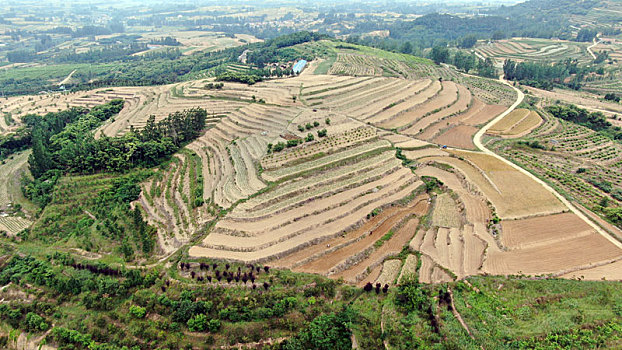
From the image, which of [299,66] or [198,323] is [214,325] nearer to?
[198,323]

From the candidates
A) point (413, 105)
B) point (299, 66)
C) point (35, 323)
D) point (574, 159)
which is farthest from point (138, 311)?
point (299, 66)

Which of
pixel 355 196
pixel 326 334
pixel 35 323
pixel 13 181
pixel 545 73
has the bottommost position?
pixel 13 181

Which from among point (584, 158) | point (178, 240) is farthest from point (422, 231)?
point (584, 158)

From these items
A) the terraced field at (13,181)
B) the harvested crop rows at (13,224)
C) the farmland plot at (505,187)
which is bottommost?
the harvested crop rows at (13,224)

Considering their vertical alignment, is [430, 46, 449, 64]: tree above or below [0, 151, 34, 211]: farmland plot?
above

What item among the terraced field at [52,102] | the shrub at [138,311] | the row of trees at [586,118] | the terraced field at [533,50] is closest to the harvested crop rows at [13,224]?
the shrub at [138,311]

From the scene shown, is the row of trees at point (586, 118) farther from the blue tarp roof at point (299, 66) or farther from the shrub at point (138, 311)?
the shrub at point (138, 311)

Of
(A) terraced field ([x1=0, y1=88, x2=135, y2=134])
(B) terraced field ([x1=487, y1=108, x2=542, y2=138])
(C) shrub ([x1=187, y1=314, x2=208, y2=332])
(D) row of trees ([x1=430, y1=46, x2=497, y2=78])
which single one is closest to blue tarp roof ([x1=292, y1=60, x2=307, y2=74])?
(A) terraced field ([x1=0, y1=88, x2=135, y2=134])

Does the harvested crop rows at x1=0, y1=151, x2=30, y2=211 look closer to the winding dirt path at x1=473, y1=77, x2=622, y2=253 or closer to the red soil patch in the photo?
the red soil patch

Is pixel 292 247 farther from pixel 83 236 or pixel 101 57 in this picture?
pixel 101 57
